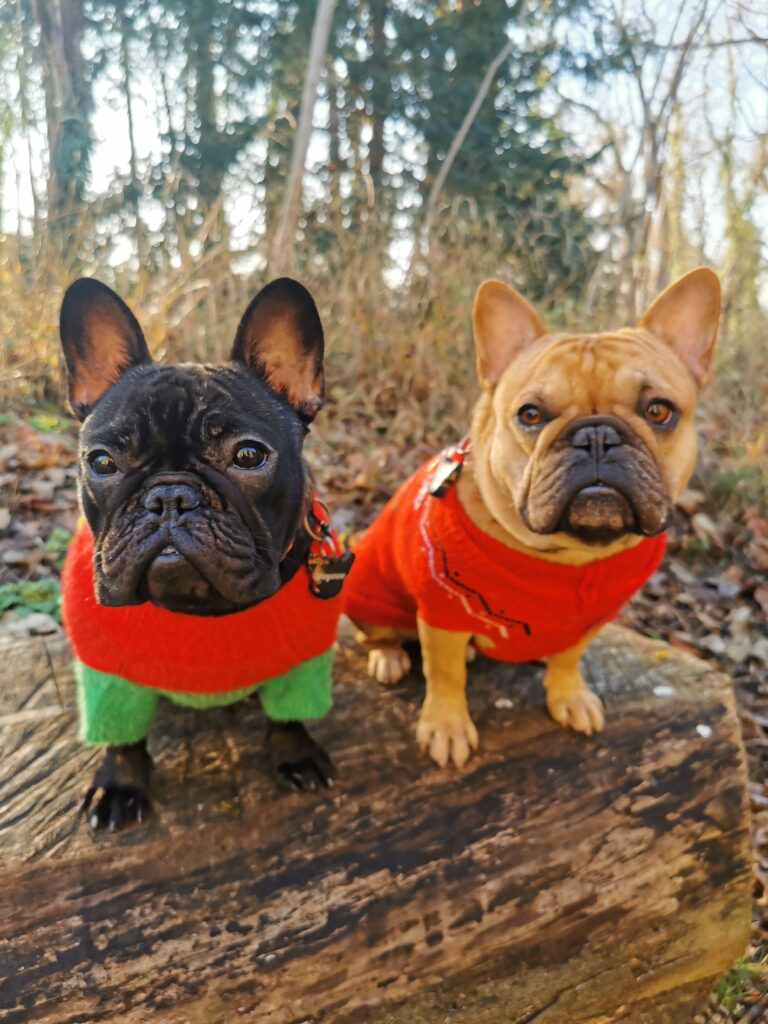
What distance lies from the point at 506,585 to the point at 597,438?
41cm

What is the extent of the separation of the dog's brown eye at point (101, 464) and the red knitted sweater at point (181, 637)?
9.4 inches

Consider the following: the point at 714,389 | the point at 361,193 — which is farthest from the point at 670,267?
the point at 361,193

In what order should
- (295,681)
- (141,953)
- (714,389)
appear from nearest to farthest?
(141,953), (295,681), (714,389)

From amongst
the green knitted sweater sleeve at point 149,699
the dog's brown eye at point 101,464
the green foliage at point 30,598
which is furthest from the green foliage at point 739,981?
the green foliage at point 30,598

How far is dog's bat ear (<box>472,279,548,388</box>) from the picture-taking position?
193 centimetres

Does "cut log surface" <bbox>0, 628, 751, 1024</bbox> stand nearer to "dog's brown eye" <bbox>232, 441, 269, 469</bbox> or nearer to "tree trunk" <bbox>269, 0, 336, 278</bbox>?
"dog's brown eye" <bbox>232, 441, 269, 469</bbox>

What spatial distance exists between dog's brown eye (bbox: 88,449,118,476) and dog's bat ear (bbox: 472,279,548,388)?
38.8 inches

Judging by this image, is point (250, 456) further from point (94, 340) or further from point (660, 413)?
point (660, 413)

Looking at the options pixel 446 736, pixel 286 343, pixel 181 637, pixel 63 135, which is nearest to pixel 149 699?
pixel 181 637

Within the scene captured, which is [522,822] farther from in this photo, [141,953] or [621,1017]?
[141,953]

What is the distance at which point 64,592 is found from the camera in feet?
5.33

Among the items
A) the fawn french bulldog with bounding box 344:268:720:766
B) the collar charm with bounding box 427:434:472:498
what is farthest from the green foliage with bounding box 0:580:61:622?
the collar charm with bounding box 427:434:472:498

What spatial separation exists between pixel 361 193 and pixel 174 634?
16.2 feet

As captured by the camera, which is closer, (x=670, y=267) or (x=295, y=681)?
(x=295, y=681)
